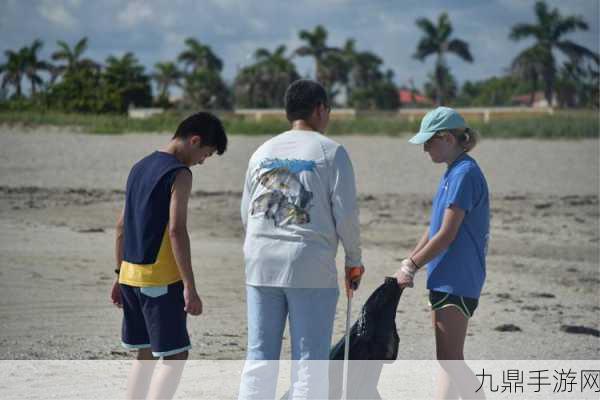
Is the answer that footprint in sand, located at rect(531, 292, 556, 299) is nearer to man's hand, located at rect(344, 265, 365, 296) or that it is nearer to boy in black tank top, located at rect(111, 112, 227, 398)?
man's hand, located at rect(344, 265, 365, 296)

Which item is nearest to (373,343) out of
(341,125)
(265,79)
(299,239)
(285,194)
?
(299,239)

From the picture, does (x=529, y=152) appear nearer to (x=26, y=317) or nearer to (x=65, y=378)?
(x=26, y=317)

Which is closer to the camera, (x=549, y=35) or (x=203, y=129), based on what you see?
(x=203, y=129)

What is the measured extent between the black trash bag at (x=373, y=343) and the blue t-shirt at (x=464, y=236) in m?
0.22

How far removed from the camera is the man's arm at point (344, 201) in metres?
4.26

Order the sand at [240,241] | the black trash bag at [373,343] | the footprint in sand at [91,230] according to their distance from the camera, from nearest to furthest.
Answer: the black trash bag at [373,343] < the sand at [240,241] < the footprint in sand at [91,230]

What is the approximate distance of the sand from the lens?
318 inches

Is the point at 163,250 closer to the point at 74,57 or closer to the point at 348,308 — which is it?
the point at 348,308

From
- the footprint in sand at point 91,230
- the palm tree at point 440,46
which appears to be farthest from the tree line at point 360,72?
the footprint in sand at point 91,230

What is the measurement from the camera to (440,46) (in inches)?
2104

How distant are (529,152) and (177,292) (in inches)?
739

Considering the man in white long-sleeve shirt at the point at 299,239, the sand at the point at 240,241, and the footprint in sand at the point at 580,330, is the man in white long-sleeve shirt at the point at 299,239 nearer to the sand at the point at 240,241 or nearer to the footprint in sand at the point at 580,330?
the sand at the point at 240,241

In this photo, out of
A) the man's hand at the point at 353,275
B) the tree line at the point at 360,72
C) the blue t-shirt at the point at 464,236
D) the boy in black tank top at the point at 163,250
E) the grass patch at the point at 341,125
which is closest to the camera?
the man's hand at the point at 353,275

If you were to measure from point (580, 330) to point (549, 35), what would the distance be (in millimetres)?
42429
